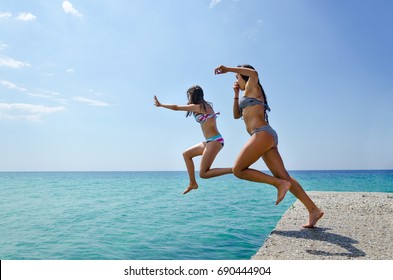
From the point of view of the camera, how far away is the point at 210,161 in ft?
18.4

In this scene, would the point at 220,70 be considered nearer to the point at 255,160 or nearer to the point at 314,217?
the point at 255,160

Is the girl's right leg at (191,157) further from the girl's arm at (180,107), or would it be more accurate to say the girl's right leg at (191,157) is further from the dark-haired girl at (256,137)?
the dark-haired girl at (256,137)

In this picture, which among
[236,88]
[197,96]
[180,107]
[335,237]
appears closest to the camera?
[335,237]

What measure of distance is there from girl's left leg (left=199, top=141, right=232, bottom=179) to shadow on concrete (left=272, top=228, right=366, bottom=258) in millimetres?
1397

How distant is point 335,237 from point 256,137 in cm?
203

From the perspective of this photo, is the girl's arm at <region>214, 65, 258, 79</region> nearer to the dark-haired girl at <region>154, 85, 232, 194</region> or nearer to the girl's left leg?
the dark-haired girl at <region>154, 85, 232, 194</region>

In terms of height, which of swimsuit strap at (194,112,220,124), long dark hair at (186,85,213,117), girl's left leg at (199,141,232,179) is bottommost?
girl's left leg at (199,141,232,179)

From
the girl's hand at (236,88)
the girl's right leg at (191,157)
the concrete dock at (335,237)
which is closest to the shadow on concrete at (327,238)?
the concrete dock at (335,237)

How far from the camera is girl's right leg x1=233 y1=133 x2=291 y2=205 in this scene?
4660mm

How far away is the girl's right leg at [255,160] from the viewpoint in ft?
15.3

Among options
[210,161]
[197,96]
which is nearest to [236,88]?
[197,96]

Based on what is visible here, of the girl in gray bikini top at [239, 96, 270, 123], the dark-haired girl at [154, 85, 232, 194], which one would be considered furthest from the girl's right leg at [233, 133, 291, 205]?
the dark-haired girl at [154, 85, 232, 194]

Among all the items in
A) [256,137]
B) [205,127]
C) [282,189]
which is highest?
[205,127]

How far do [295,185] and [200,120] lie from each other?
1939 millimetres
